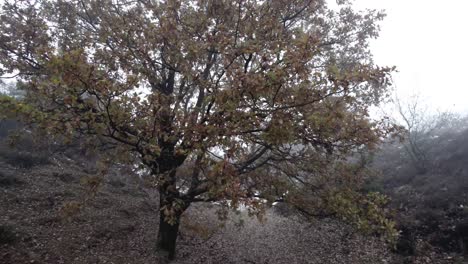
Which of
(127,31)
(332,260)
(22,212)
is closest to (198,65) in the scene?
(127,31)

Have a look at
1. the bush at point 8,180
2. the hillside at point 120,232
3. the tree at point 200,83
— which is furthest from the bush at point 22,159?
the tree at point 200,83

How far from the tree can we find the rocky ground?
1.76 metres

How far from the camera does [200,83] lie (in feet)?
23.3

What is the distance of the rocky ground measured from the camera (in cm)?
913

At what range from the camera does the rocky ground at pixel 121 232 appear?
9.13 m

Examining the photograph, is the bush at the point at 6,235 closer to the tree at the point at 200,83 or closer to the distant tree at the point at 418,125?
the tree at the point at 200,83

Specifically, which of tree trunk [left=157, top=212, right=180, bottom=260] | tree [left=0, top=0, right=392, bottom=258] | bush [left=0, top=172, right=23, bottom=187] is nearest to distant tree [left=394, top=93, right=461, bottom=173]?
tree [left=0, top=0, right=392, bottom=258]

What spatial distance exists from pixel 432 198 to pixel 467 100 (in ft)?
95.6

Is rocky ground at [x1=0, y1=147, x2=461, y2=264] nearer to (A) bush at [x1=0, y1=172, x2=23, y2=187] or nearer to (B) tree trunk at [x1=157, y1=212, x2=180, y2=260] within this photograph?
(A) bush at [x1=0, y1=172, x2=23, y2=187]

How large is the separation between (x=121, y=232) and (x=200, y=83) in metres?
6.99

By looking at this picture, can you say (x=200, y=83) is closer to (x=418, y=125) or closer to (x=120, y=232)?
(x=120, y=232)

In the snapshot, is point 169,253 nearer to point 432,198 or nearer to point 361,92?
point 361,92

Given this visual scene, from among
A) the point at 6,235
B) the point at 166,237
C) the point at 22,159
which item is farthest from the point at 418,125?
the point at 22,159

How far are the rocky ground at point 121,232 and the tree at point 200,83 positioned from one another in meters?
1.76
